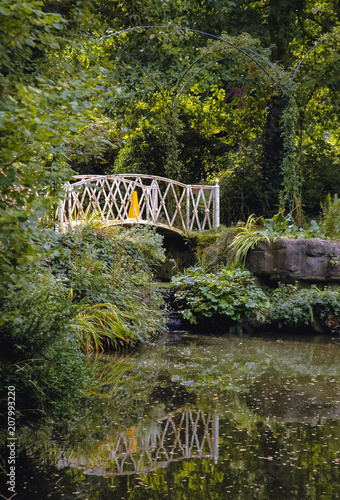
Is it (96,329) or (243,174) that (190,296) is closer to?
(96,329)

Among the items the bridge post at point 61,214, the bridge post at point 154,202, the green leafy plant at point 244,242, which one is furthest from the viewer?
the bridge post at point 154,202

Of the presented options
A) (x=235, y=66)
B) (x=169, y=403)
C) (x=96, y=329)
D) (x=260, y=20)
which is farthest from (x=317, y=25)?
(x=169, y=403)

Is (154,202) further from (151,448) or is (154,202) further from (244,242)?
(151,448)

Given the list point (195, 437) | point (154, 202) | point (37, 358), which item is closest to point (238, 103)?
point (154, 202)

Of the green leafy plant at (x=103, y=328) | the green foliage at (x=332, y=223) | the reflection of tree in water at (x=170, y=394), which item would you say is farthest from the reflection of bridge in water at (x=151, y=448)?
the green foliage at (x=332, y=223)

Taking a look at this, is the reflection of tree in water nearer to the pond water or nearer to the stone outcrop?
the pond water

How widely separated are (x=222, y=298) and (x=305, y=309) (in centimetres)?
130

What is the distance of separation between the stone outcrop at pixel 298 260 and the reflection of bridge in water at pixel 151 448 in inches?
226

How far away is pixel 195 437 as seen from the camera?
370 cm

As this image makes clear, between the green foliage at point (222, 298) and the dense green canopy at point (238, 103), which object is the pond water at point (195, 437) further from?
the dense green canopy at point (238, 103)

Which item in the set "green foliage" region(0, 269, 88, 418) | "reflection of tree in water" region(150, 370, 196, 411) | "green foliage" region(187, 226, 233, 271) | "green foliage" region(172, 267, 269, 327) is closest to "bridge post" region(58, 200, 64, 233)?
"green foliage" region(172, 267, 269, 327)

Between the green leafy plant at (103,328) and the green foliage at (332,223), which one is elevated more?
the green foliage at (332,223)

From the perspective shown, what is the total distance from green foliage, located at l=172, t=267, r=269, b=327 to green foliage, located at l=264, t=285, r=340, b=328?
0.23 meters

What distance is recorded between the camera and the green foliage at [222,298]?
29.0ft
